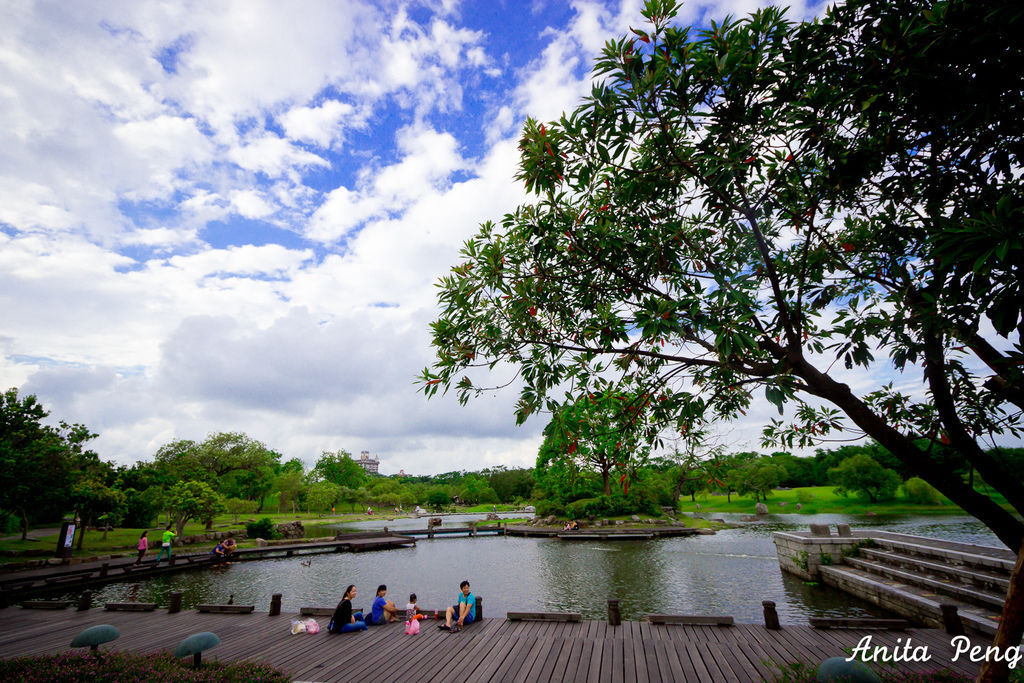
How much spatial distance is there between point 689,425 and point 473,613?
9.08 meters

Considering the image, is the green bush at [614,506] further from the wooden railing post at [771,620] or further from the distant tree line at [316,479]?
the wooden railing post at [771,620]

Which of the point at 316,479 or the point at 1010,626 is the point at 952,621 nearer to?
the point at 1010,626

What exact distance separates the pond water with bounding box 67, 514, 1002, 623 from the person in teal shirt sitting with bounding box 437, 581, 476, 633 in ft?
12.1

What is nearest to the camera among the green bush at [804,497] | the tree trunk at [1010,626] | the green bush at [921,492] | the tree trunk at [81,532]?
the tree trunk at [1010,626]

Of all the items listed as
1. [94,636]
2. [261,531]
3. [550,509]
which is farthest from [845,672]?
[261,531]

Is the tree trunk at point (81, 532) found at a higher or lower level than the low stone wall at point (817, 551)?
higher

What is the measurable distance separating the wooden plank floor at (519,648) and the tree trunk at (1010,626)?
4566 millimetres

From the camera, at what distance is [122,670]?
311 inches

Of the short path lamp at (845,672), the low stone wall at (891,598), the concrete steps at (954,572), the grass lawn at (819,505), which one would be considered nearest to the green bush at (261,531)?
the low stone wall at (891,598)

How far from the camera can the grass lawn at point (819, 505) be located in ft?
141

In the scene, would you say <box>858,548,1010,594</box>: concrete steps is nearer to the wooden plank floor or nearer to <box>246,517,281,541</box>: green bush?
the wooden plank floor

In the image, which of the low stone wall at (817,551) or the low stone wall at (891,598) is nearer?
the low stone wall at (891,598)

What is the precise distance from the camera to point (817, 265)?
228 inches

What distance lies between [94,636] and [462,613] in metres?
7.26
